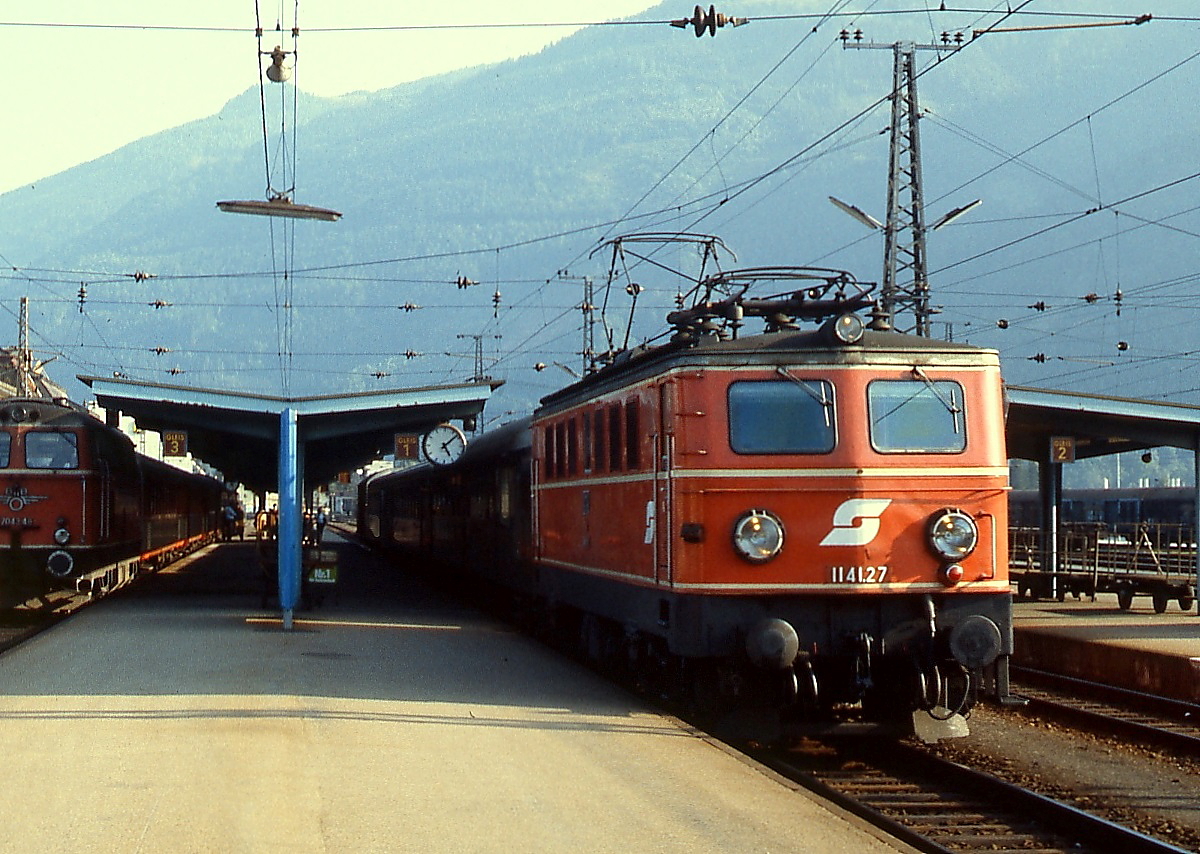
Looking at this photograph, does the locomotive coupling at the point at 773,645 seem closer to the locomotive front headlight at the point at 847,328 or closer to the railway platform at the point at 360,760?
the railway platform at the point at 360,760

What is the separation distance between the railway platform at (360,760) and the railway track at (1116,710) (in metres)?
3.88

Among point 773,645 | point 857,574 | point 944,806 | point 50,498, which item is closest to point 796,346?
point 857,574

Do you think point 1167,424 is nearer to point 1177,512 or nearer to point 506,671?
point 506,671

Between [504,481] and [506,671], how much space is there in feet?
19.3

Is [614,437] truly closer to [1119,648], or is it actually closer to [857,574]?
[857,574]

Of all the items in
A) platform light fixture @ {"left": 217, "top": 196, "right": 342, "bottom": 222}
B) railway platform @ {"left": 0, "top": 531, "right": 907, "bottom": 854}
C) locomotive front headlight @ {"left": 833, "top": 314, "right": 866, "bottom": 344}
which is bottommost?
railway platform @ {"left": 0, "top": 531, "right": 907, "bottom": 854}

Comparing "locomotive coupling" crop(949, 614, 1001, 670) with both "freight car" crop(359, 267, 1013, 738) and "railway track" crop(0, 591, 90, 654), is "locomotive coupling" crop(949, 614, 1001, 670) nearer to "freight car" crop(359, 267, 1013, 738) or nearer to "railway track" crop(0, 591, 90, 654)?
"freight car" crop(359, 267, 1013, 738)

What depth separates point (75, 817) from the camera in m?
7.95

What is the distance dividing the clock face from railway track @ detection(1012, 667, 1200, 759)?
35.0ft

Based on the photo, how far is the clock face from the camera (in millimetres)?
24828

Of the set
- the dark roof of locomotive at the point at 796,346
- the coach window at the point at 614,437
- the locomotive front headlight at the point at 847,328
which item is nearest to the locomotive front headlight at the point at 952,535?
the dark roof of locomotive at the point at 796,346

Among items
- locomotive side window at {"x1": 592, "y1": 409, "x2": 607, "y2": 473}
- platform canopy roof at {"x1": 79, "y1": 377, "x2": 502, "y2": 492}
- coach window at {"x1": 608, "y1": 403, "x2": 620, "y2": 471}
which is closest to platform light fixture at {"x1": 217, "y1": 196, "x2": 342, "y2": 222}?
platform canopy roof at {"x1": 79, "y1": 377, "x2": 502, "y2": 492}

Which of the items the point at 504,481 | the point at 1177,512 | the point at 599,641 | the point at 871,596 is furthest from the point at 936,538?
the point at 1177,512

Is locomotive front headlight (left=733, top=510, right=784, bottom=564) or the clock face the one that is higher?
the clock face
